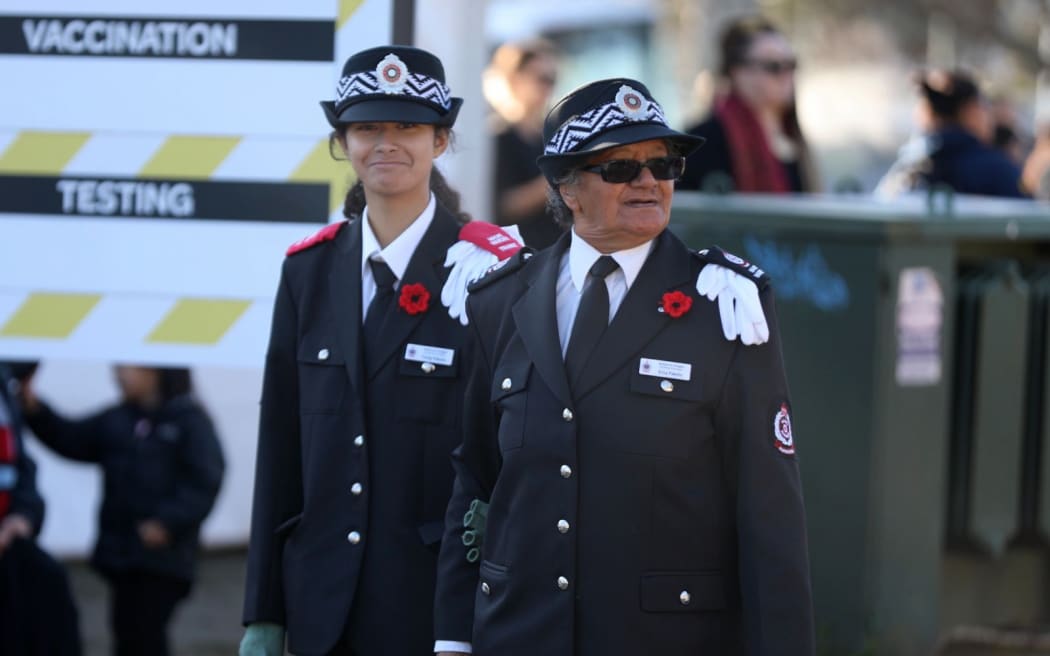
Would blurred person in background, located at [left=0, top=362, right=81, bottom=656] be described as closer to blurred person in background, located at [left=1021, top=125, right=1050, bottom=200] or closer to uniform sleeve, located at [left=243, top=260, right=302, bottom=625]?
uniform sleeve, located at [left=243, top=260, right=302, bottom=625]

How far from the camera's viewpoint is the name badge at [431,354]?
3.77m

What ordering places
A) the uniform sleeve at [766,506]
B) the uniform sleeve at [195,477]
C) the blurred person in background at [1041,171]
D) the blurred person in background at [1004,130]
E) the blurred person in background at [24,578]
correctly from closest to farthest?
the uniform sleeve at [766,506], the blurred person in background at [24,578], the uniform sleeve at [195,477], the blurred person in background at [1041,171], the blurred person in background at [1004,130]

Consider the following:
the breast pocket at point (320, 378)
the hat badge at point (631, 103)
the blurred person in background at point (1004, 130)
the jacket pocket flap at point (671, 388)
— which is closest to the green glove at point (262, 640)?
the breast pocket at point (320, 378)

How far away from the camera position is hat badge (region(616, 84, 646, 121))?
336cm

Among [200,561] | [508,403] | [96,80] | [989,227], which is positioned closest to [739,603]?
[508,403]

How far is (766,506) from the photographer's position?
3.27 m

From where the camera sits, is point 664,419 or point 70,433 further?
point 70,433

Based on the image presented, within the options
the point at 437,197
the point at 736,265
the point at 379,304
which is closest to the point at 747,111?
the point at 437,197

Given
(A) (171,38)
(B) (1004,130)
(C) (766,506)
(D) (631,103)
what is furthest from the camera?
(B) (1004,130)

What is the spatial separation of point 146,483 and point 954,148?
3.99 m

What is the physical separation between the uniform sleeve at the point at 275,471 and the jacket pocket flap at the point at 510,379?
25.9 inches

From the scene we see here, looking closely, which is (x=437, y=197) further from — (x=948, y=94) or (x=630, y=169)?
(x=948, y=94)

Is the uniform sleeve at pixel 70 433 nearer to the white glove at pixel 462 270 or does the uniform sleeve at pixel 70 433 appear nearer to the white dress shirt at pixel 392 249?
the white dress shirt at pixel 392 249

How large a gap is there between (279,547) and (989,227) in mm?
3425
